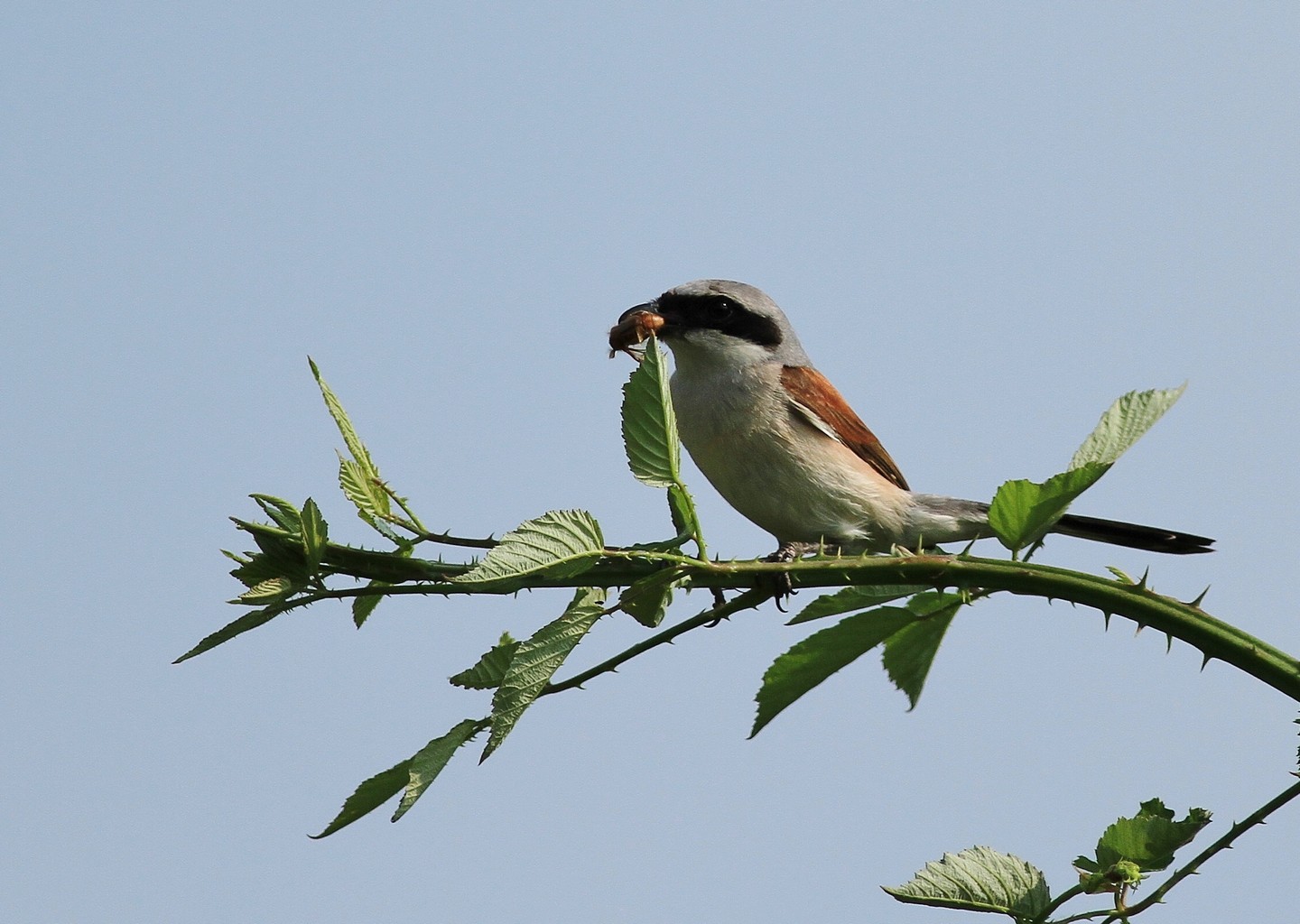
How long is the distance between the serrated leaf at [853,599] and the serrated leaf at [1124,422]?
1.05ft

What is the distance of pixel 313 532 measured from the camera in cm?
174

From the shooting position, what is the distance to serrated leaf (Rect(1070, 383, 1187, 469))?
1.81 metres

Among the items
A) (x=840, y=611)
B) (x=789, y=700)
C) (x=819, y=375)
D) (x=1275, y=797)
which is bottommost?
(x=1275, y=797)

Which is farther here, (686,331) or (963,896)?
(686,331)

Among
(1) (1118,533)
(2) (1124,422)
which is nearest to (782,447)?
(1) (1118,533)

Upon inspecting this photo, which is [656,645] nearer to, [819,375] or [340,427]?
[340,427]

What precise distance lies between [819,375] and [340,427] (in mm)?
3520

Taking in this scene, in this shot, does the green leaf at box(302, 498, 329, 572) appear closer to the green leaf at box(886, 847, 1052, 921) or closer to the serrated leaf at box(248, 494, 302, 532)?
the serrated leaf at box(248, 494, 302, 532)

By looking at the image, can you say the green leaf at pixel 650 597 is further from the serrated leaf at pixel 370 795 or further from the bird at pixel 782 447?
the bird at pixel 782 447

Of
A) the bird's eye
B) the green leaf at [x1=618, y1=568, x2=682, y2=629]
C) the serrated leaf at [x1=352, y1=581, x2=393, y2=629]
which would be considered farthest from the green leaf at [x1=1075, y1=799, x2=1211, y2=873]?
the bird's eye

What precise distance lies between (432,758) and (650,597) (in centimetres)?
46

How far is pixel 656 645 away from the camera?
180 cm

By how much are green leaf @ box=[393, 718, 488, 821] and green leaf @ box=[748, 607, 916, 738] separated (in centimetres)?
44

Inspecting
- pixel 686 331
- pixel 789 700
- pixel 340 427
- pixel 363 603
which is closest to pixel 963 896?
pixel 789 700
